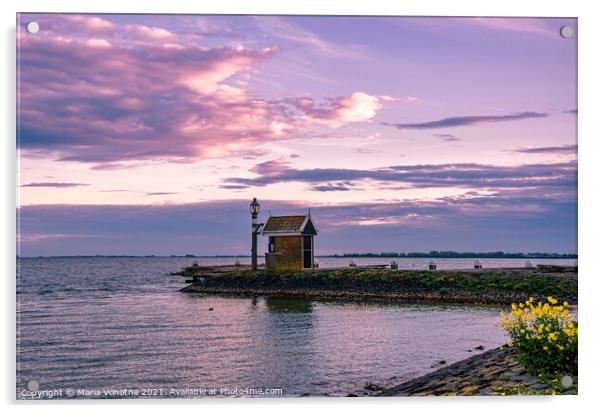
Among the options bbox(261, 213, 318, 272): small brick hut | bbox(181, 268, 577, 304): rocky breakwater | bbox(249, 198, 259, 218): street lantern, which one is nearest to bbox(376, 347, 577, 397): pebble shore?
bbox(249, 198, 259, 218): street lantern

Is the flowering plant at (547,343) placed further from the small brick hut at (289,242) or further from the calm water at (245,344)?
the small brick hut at (289,242)

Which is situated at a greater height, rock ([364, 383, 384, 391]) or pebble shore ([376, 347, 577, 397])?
pebble shore ([376, 347, 577, 397])

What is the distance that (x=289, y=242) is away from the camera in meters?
46.9

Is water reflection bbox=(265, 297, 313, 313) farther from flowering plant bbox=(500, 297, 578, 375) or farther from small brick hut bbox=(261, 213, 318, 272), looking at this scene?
flowering plant bbox=(500, 297, 578, 375)

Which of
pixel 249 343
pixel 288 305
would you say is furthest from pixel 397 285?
pixel 249 343

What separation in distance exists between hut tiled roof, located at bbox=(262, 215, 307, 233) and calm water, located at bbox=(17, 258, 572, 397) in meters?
7.34

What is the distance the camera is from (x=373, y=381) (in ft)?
56.5

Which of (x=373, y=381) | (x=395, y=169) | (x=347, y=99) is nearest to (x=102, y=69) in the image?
(x=347, y=99)

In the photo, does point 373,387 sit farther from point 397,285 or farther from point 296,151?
point 397,285

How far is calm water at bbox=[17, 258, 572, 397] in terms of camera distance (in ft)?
57.0

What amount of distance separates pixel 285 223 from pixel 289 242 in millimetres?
1453

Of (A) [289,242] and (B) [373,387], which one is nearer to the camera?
(B) [373,387]
